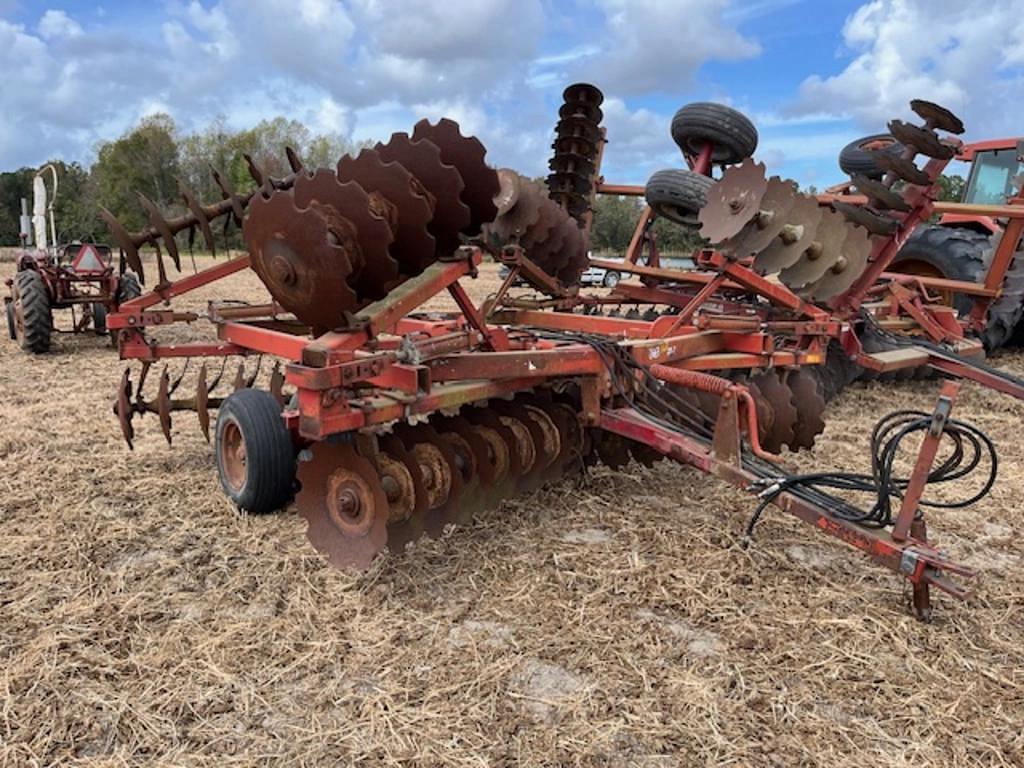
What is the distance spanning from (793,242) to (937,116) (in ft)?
3.04

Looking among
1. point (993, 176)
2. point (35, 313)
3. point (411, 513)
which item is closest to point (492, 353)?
point (411, 513)

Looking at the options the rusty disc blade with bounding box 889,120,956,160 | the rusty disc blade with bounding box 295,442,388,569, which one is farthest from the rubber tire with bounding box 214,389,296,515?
the rusty disc blade with bounding box 889,120,956,160

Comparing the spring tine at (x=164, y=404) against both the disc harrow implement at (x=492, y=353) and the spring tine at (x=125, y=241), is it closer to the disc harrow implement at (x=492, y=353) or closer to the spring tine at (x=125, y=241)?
the disc harrow implement at (x=492, y=353)

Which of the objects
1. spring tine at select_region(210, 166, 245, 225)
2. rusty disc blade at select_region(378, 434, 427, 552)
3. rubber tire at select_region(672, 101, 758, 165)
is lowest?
rusty disc blade at select_region(378, 434, 427, 552)

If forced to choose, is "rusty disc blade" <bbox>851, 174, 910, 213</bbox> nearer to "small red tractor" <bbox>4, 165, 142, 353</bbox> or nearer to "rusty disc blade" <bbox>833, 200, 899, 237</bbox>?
"rusty disc blade" <bbox>833, 200, 899, 237</bbox>

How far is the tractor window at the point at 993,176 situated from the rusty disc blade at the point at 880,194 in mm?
4494

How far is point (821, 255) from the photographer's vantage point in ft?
14.0

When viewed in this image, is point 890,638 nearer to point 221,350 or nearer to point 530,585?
point 530,585

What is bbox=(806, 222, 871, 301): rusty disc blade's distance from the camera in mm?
4301

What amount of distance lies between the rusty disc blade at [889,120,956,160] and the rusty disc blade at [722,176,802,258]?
635mm

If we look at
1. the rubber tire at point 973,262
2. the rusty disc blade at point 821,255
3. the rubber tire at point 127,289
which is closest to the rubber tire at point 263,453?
the rusty disc blade at point 821,255

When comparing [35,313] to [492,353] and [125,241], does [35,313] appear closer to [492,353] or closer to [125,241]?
[125,241]

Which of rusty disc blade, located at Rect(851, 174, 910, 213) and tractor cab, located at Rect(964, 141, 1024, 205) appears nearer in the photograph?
rusty disc blade, located at Rect(851, 174, 910, 213)

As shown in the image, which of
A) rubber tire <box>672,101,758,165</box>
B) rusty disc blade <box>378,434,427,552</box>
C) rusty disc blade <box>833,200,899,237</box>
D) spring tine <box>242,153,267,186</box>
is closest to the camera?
rusty disc blade <box>378,434,427,552</box>
